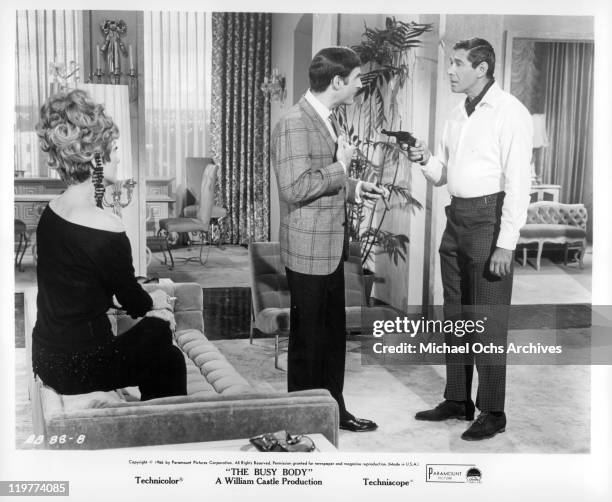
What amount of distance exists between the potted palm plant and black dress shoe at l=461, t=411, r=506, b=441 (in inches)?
30.1

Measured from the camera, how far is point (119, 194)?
3.11 m

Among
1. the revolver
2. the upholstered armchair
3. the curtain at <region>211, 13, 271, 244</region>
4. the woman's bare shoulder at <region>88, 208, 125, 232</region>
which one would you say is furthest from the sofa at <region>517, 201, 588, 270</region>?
the woman's bare shoulder at <region>88, 208, 125, 232</region>

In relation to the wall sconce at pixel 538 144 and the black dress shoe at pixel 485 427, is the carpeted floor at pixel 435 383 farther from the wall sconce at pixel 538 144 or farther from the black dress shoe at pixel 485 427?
the wall sconce at pixel 538 144

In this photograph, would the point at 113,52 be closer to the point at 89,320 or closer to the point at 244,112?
the point at 244,112

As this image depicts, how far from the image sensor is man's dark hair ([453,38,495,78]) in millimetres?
3115

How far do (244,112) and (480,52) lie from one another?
3.15 feet

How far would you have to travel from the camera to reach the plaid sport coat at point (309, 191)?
3.06 metres

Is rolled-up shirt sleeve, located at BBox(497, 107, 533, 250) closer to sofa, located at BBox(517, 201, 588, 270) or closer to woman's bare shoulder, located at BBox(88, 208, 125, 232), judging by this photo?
sofa, located at BBox(517, 201, 588, 270)

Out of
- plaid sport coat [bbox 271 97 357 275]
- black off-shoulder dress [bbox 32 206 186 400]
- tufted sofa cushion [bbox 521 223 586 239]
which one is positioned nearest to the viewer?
black off-shoulder dress [bbox 32 206 186 400]

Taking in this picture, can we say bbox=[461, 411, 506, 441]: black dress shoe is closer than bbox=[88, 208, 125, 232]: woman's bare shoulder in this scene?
No

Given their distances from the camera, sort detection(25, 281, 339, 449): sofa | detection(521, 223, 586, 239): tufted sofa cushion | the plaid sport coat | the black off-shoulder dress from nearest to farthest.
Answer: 1. detection(25, 281, 339, 449): sofa
2. the black off-shoulder dress
3. the plaid sport coat
4. detection(521, 223, 586, 239): tufted sofa cushion

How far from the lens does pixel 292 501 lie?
10.5ft

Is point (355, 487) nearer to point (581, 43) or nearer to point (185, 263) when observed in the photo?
point (185, 263)

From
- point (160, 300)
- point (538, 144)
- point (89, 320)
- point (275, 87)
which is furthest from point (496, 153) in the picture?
point (89, 320)
